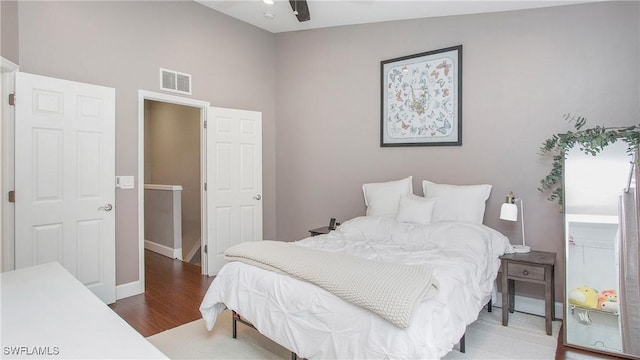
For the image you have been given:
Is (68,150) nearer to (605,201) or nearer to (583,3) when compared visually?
(605,201)

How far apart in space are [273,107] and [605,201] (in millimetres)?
3954

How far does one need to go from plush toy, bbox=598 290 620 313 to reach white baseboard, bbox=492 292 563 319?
602 millimetres

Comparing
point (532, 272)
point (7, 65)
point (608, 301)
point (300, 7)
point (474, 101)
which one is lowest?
point (608, 301)

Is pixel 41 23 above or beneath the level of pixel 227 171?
above

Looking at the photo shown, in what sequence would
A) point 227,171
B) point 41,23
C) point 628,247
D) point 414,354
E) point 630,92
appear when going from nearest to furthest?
point 414,354
point 628,247
point 630,92
point 41,23
point 227,171

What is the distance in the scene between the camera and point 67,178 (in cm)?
315

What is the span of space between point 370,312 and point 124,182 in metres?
2.98

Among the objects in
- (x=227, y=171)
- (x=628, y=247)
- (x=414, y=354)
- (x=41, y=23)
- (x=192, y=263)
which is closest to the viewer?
(x=414, y=354)

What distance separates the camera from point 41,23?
10.1ft

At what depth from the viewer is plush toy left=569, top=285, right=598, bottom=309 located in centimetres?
255

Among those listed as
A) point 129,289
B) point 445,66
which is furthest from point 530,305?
point 129,289

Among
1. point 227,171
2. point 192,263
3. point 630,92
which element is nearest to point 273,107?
point 227,171

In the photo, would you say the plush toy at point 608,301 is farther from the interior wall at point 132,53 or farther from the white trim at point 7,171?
the white trim at point 7,171

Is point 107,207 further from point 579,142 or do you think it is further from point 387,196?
point 579,142
